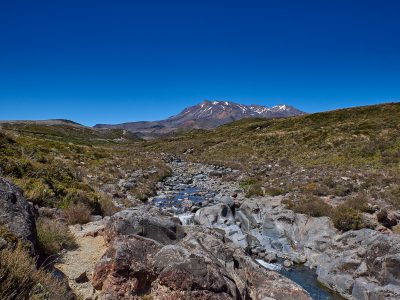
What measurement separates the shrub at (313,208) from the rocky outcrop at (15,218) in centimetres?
1621

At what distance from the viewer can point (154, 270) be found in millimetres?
7141

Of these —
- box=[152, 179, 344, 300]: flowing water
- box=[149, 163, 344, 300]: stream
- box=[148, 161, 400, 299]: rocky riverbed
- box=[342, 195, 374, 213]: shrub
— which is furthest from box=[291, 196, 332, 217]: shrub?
box=[152, 179, 344, 300]: flowing water

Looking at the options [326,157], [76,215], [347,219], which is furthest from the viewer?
[326,157]

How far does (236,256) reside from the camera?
30.9 ft

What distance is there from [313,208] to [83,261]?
595 inches

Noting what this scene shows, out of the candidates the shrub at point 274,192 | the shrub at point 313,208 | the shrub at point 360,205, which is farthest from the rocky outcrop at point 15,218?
the shrub at point 274,192

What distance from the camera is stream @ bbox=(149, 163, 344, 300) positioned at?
13891 mm

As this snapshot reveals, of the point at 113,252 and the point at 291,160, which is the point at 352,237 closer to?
the point at 113,252

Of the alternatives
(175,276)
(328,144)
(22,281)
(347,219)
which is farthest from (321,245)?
(328,144)

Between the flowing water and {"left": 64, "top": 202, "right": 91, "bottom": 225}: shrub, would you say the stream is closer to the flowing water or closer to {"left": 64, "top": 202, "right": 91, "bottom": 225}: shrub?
the flowing water

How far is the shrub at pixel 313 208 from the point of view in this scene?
19969 millimetres

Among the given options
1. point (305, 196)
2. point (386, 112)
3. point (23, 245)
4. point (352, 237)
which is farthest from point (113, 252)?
point (386, 112)

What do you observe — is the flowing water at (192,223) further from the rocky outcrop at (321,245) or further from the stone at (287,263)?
the rocky outcrop at (321,245)

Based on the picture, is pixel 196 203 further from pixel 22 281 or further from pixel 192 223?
pixel 22 281
